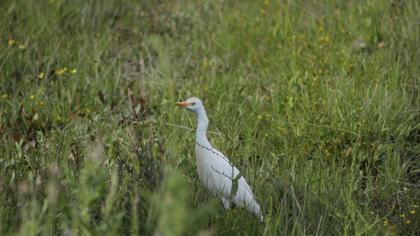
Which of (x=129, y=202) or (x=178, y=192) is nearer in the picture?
(x=178, y=192)

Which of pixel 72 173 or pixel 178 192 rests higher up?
pixel 178 192

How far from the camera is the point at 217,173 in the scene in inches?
128

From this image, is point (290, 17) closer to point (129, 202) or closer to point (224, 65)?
point (224, 65)

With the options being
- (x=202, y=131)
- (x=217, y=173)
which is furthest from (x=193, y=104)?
(x=217, y=173)

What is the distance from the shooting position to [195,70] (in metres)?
4.92

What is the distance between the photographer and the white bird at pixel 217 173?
3.04m

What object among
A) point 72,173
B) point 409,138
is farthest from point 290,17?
point 72,173

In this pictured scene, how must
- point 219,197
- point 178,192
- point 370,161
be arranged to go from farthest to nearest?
point 370,161
point 219,197
point 178,192

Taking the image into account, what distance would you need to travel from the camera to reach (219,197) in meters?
3.13

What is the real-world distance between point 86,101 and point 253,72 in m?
1.06

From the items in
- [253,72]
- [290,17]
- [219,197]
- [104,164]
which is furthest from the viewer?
[290,17]

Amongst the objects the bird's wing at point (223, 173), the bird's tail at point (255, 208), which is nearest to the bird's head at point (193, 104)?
the bird's wing at point (223, 173)

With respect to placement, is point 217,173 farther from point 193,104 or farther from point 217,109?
point 217,109

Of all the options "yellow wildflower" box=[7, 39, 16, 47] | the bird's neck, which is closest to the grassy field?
"yellow wildflower" box=[7, 39, 16, 47]
